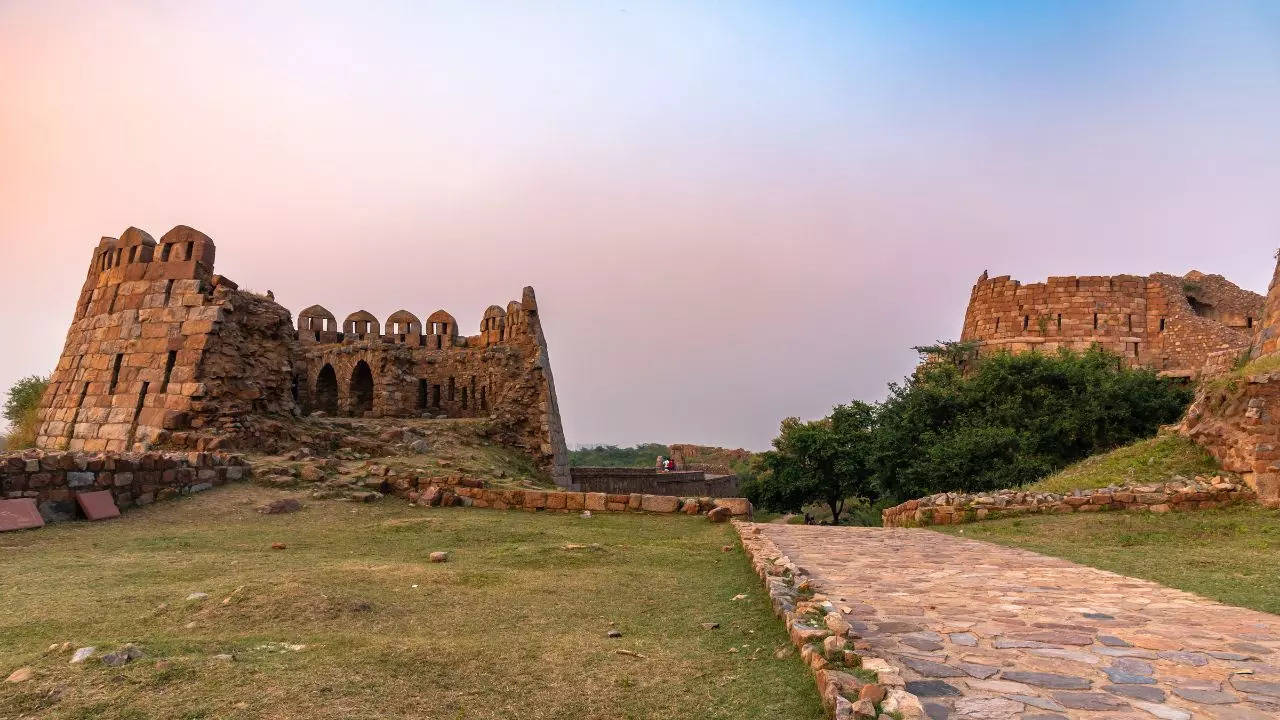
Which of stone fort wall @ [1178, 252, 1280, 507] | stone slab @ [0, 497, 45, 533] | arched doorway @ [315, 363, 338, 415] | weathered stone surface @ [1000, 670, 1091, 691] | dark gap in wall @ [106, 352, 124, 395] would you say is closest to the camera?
weathered stone surface @ [1000, 670, 1091, 691]

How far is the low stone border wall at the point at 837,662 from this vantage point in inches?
123

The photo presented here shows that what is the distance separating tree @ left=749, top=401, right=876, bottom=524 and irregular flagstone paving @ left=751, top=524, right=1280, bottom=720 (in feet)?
57.0

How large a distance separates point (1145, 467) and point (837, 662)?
12.4 metres

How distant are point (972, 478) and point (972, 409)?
3.39 metres

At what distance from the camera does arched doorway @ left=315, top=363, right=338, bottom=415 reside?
26453 mm

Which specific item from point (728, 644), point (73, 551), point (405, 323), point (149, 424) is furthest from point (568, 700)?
point (405, 323)

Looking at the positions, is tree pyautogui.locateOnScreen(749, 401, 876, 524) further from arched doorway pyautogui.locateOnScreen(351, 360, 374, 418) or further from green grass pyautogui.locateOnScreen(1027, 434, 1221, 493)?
arched doorway pyautogui.locateOnScreen(351, 360, 374, 418)

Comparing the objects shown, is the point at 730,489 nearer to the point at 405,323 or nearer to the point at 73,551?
the point at 405,323

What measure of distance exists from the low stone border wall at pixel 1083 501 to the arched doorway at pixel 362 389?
1865cm

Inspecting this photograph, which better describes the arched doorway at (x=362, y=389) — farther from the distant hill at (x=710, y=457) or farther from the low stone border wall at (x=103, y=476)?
the distant hill at (x=710, y=457)

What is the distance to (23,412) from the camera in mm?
21422

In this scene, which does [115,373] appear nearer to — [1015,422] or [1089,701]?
[1089,701]

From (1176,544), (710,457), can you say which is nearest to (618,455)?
(710,457)

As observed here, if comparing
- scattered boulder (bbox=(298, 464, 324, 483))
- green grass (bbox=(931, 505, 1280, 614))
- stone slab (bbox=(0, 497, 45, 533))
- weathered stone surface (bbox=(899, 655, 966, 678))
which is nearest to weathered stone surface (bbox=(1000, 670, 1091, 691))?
weathered stone surface (bbox=(899, 655, 966, 678))
